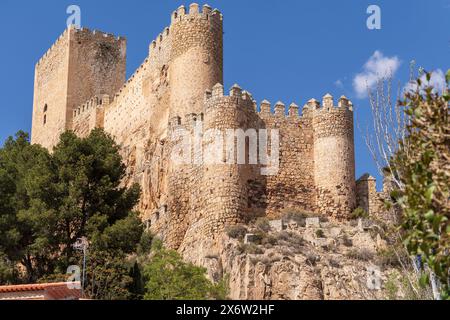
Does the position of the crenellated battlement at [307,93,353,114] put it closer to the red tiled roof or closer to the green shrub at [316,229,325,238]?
the green shrub at [316,229,325,238]

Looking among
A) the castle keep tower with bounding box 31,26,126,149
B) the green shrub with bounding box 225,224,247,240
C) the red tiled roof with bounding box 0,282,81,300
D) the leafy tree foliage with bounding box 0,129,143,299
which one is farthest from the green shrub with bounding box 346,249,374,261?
the castle keep tower with bounding box 31,26,126,149

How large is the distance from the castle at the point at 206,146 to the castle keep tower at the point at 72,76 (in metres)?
7.98

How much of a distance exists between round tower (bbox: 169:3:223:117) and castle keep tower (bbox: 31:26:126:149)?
14.9m

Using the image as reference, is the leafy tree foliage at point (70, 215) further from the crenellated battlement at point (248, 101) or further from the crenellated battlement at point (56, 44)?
the crenellated battlement at point (56, 44)

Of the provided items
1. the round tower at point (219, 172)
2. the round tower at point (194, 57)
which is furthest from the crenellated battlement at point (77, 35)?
the round tower at point (219, 172)

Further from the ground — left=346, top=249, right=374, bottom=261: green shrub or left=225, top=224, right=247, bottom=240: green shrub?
left=225, top=224, right=247, bottom=240: green shrub

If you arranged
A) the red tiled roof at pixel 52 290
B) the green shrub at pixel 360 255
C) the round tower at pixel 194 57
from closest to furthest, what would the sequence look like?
the red tiled roof at pixel 52 290
the green shrub at pixel 360 255
the round tower at pixel 194 57

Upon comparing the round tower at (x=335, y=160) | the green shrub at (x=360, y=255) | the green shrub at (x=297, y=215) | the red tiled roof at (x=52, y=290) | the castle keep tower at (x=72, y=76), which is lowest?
the red tiled roof at (x=52, y=290)

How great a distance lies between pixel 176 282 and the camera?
1061 inches

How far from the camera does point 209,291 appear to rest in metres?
26.9

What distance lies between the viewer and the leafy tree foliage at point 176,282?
2652 centimetres

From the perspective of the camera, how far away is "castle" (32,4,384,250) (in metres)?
31.6

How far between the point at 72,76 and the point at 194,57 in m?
16.7
